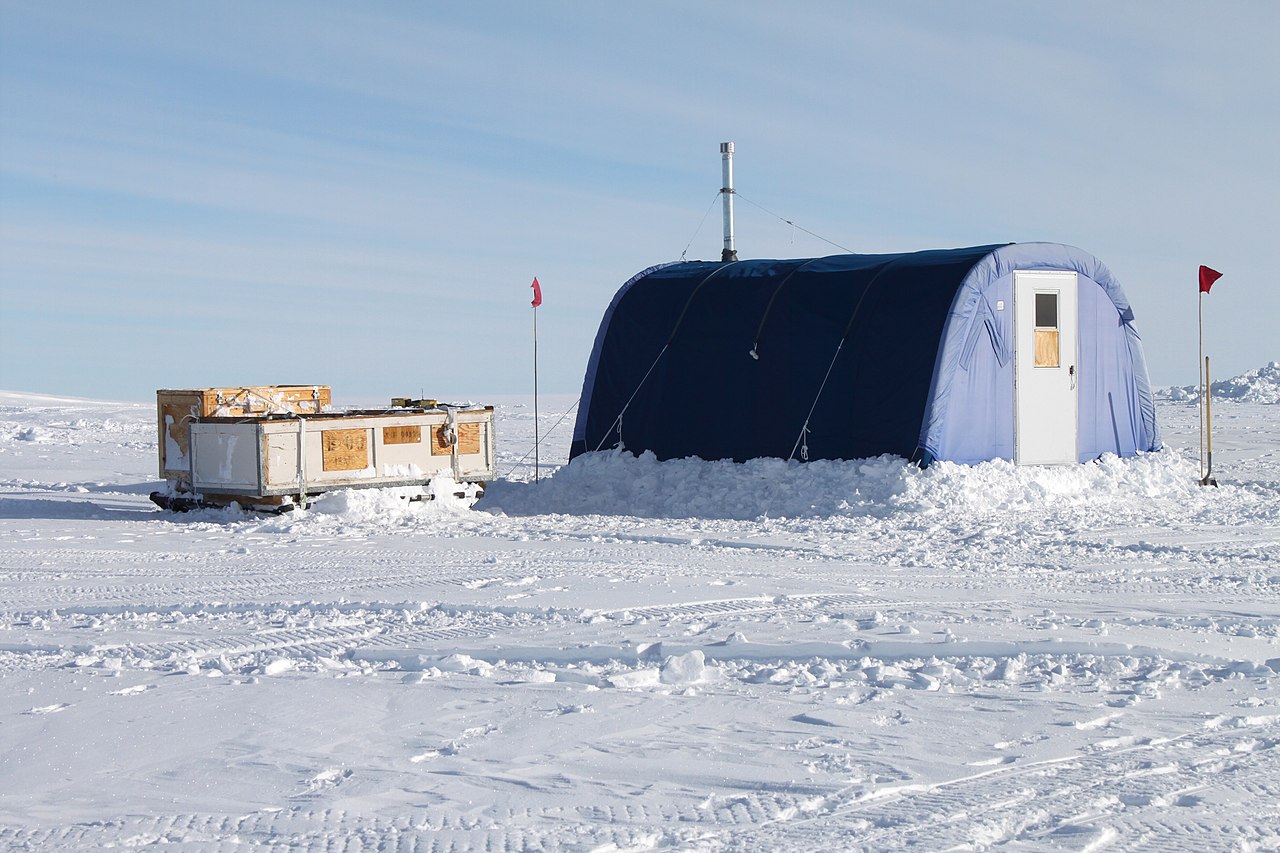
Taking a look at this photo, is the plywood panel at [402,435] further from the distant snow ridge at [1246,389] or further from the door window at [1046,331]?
the distant snow ridge at [1246,389]

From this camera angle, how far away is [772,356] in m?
16.2

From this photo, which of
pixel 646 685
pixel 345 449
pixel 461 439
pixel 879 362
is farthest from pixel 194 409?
pixel 646 685

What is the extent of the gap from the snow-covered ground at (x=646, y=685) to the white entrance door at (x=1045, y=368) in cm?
254

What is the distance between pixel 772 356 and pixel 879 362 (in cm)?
140

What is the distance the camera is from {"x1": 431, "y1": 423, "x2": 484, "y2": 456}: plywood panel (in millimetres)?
14508

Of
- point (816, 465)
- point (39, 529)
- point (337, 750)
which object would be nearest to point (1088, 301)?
point (816, 465)

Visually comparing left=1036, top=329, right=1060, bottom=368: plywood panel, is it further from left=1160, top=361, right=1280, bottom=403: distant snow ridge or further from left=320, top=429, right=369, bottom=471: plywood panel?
left=1160, top=361, right=1280, bottom=403: distant snow ridge

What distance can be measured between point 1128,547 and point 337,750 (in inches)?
313

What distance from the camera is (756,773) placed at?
5191 millimetres

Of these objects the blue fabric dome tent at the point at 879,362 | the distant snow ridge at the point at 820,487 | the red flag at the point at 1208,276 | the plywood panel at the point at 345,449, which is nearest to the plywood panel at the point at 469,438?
the distant snow ridge at the point at 820,487

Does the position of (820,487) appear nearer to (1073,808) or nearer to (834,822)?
(1073,808)

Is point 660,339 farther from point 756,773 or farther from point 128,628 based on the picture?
point 756,773

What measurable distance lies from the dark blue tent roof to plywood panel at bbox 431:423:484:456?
279 centimetres

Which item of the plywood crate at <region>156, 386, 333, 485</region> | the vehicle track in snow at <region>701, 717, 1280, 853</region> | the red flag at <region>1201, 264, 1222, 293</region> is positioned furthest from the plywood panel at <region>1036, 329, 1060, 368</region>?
the vehicle track in snow at <region>701, 717, 1280, 853</region>
